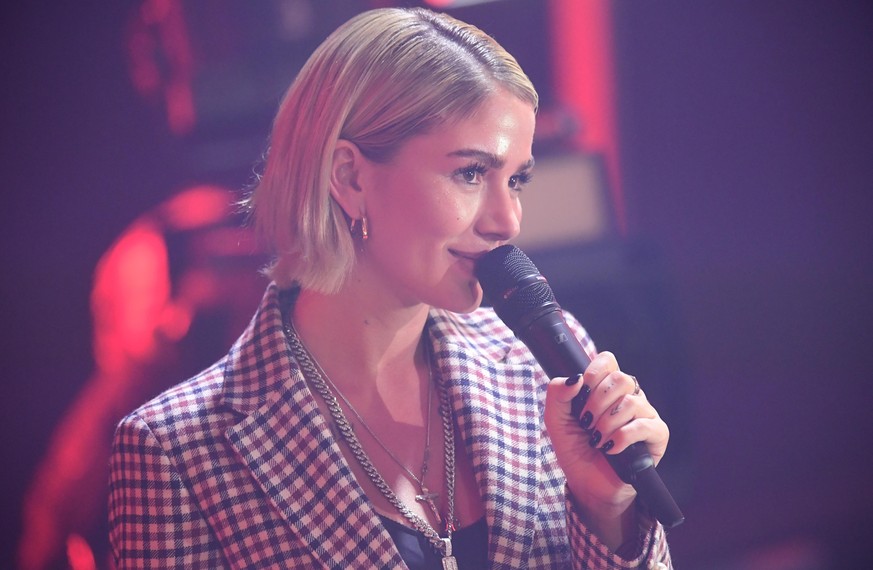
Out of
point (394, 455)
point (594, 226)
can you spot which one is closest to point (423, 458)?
point (394, 455)

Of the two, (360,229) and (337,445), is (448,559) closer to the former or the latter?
(337,445)

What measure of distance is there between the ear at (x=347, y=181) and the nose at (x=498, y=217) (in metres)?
0.23

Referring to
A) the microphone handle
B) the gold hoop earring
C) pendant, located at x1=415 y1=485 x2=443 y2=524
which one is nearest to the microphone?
the microphone handle

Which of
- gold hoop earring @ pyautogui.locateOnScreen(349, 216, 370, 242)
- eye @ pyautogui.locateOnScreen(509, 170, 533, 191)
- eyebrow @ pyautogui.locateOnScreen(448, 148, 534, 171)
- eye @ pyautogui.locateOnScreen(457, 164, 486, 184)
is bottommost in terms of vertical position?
gold hoop earring @ pyautogui.locateOnScreen(349, 216, 370, 242)

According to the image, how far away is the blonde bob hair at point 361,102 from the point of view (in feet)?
4.45

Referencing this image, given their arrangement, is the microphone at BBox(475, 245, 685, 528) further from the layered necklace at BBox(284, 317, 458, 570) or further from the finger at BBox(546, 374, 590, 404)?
the layered necklace at BBox(284, 317, 458, 570)

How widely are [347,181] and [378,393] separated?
386 millimetres

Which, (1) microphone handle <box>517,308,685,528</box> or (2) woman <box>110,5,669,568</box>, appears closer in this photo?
(1) microphone handle <box>517,308,685,528</box>

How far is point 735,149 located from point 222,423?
4.46 ft

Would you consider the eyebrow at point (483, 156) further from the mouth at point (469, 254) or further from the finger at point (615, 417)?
the finger at point (615, 417)

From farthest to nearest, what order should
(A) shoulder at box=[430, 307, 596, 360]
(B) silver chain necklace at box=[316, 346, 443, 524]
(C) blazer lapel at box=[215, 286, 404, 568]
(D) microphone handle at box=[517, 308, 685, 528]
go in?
(A) shoulder at box=[430, 307, 596, 360]
(B) silver chain necklace at box=[316, 346, 443, 524]
(C) blazer lapel at box=[215, 286, 404, 568]
(D) microphone handle at box=[517, 308, 685, 528]

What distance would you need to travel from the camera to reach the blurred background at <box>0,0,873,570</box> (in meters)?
1.60

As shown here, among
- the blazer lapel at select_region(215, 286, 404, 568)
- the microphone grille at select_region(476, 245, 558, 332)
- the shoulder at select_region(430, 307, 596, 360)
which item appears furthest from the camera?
the shoulder at select_region(430, 307, 596, 360)

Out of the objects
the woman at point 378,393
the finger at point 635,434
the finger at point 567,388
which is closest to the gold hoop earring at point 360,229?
the woman at point 378,393
